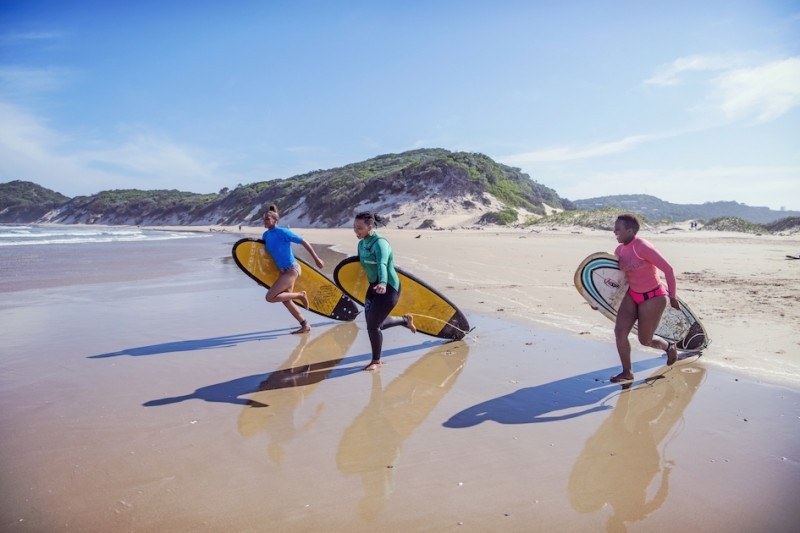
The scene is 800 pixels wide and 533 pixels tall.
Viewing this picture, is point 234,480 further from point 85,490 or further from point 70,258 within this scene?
point 70,258

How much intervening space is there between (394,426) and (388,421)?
100 millimetres

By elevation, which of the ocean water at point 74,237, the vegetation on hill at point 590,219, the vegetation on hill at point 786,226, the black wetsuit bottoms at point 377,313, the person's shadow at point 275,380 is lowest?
the person's shadow at point 275,380

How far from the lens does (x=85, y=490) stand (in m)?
2.50

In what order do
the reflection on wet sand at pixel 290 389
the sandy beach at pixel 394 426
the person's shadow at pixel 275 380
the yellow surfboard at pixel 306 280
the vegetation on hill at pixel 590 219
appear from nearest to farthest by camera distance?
the sandy beach at pixel 394 426 < the reflection on wet sand at pixel 290 389 < the person's shadow at pixel 275 380 < the yellow surfboard at pixel 306 280 < the vegetation on hill at pixel 590 219

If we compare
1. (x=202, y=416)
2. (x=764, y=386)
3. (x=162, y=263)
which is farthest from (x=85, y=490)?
(x=162, y=263)

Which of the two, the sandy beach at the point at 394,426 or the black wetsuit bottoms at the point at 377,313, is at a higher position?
the black wetsuit bottoms at the point at 377,313

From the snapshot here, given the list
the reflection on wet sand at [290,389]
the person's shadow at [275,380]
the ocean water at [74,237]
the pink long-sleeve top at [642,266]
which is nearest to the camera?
the reflection on wet sand at [290,389]

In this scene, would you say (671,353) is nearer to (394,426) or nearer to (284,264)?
(394,426)

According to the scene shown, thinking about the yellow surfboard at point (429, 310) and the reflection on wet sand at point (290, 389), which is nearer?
the reflection on wet sand at point (290, 389)

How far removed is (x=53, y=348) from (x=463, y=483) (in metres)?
4.77

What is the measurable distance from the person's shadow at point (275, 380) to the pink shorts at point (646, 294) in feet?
7.60

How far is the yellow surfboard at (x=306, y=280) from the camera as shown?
673 cm

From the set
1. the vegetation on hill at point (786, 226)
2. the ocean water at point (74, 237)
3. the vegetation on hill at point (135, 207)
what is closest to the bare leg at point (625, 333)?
the vegetation on hill at point (786, 226)

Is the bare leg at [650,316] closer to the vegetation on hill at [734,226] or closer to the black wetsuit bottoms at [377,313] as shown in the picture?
the black wetsuit bottoms at [377,313]
